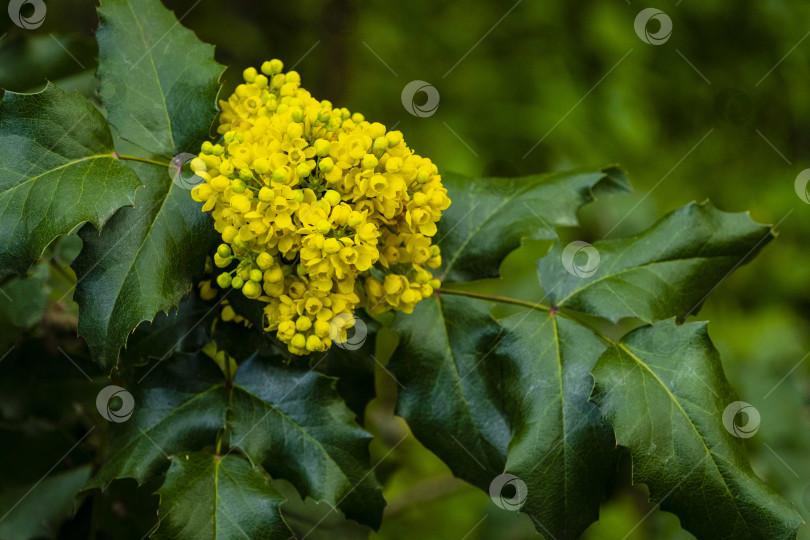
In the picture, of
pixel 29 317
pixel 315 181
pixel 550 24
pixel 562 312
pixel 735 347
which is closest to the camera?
pixel 315 181

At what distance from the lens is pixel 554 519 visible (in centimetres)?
101

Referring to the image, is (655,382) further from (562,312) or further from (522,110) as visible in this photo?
(522,110)

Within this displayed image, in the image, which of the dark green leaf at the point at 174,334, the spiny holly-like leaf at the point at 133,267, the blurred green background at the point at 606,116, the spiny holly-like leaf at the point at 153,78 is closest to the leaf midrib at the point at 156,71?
the spiny holly-like leaf at the point at 153,78

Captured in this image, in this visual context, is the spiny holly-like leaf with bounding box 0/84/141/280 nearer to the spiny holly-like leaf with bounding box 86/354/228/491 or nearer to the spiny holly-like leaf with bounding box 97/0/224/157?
the spiny holly-like leaf with bounding box 97/0/224/157

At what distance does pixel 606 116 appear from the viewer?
2783mm

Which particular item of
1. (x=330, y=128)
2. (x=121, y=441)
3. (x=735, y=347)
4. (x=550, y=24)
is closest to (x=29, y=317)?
(x=121, y=441)

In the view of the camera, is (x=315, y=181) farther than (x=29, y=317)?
No

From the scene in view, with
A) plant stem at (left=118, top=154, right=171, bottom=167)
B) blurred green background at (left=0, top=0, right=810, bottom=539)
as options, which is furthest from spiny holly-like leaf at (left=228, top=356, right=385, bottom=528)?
blurred green background at (left=0, top=0, right=810, bottom=539)

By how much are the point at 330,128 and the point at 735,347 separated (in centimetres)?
198

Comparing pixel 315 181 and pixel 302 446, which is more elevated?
pixel 315 181

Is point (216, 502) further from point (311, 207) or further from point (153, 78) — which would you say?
point (153, 78)

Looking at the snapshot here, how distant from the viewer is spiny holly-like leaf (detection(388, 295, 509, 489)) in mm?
1104

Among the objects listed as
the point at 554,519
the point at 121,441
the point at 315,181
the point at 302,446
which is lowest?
the point at 121,441

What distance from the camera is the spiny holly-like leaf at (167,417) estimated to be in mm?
1057
